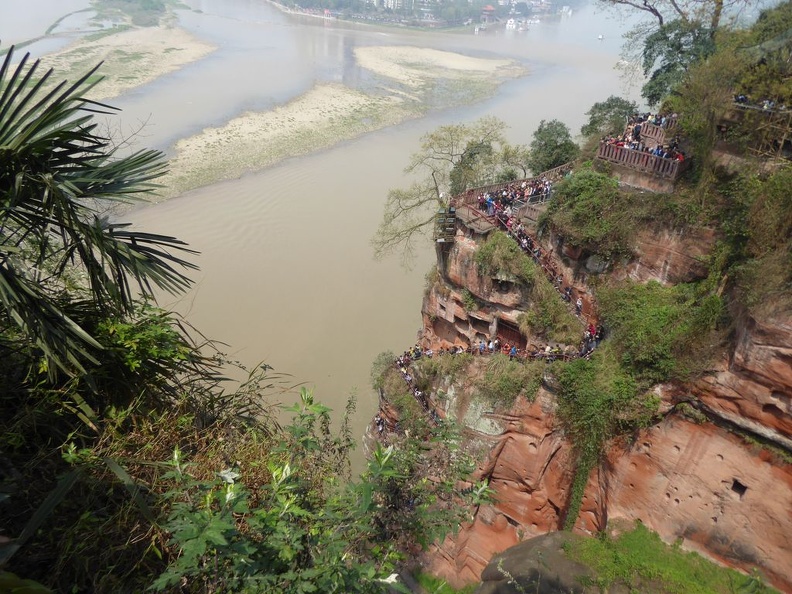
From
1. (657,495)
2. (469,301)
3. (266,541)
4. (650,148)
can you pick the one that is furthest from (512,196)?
(266,541)

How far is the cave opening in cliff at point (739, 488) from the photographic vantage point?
10.8m

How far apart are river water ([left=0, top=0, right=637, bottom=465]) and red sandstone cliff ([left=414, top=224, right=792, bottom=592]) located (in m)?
7.12

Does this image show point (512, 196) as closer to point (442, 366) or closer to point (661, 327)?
point (442, 366)

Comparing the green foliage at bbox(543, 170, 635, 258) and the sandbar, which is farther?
the sandbar

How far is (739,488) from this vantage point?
10875 millimetres

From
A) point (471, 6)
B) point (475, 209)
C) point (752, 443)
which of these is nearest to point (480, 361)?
point (475, 209)

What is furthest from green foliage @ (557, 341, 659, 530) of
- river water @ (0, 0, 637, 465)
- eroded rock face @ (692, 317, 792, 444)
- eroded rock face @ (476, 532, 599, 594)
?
river water @ (0, 0, 637, 465)

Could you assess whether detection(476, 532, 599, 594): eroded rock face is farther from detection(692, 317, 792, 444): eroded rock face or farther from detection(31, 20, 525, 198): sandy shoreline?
detection(31, 20, 525, 198): sandy shoreline

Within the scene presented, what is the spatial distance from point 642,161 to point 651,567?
9.61m

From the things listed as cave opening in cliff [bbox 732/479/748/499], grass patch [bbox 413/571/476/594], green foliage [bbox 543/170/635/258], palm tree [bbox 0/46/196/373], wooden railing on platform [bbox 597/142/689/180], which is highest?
palm tree [bbox 0/46/196/373]

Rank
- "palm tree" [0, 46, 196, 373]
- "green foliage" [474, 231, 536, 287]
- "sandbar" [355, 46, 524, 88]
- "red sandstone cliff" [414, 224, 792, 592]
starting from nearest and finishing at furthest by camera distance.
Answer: "palm tree" [0, 46, 196, 373], "red sandstone cliff" [414, 224, 792, 592], "green foliage" [474, 231, 536, 287], "sandbar" [355, 46, 524, 88]

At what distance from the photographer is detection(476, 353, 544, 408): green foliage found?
13266 mm

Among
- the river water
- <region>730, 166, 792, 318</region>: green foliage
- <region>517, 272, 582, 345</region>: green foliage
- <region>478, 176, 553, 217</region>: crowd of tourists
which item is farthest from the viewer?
the river water

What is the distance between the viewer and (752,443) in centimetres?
1045
